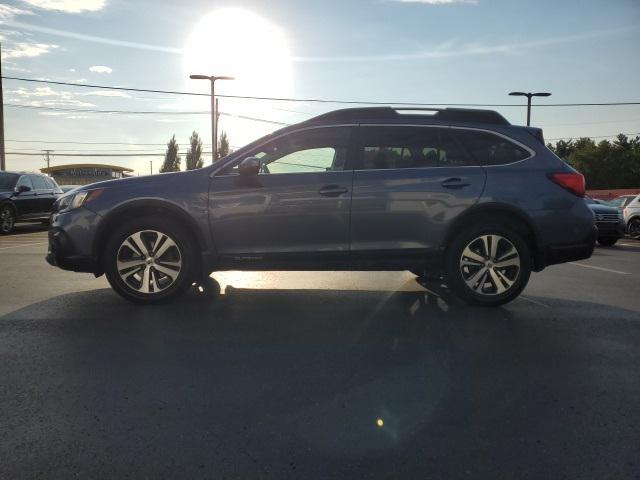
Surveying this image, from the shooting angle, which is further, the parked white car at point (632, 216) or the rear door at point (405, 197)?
the parked white car at point (632, 216)

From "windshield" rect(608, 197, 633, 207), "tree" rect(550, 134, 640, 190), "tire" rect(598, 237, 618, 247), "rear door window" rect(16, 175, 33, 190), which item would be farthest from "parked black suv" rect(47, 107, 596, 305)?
"tree" rect(550, 134, 640, 190)

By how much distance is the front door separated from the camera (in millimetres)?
5293

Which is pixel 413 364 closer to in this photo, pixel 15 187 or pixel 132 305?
pixel 132 305

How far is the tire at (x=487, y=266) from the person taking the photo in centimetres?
541

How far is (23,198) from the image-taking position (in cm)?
1602

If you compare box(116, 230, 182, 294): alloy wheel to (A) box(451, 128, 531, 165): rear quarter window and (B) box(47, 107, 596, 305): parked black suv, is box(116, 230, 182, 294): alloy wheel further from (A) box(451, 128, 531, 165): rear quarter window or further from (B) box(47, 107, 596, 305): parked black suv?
(A) box(451, 128, 531, 165): rear quarter window

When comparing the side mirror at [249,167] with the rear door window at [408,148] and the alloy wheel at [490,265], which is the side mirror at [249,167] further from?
the alloy wheel at [490,265]

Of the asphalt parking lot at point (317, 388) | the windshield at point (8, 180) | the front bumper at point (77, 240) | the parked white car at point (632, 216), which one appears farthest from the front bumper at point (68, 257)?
the parked white car at point (632, 216)

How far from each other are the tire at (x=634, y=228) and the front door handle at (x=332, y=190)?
51.8 feet

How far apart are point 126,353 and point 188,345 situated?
445 millimetres

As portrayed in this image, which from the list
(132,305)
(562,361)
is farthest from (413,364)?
(132,305)

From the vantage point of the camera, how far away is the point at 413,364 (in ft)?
12.3

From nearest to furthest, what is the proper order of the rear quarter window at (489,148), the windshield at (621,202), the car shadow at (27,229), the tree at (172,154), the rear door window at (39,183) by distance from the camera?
the rear quarter window at (489,148) < the rear door window at (39,183) < the car shadow at (27,229) < the windshield at (621,202) < the tree at (172,154)

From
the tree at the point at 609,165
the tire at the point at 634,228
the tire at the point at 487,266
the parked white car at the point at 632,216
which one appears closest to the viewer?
the tire at the point at 487,266
